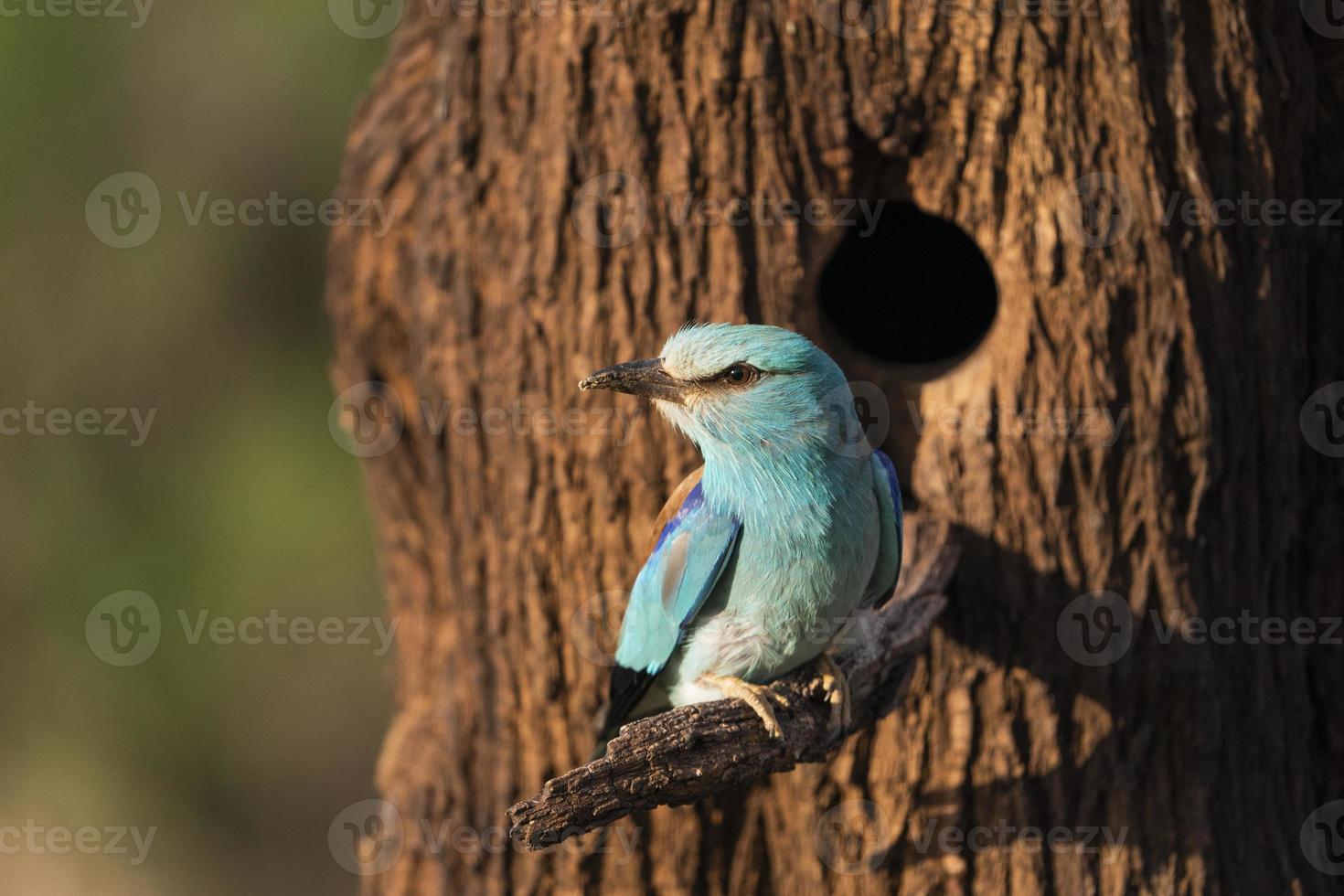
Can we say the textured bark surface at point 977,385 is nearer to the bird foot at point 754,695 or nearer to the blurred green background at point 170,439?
the bird foot at point 754,695

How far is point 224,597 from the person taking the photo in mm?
9094

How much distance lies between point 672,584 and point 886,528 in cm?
74

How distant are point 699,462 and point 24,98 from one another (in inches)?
249

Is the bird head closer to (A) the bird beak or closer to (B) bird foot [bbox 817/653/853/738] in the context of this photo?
(A) the bird beak

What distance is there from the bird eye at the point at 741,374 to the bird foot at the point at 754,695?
0.93 metres

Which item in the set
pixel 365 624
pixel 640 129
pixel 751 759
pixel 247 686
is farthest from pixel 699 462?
pixel 247 686

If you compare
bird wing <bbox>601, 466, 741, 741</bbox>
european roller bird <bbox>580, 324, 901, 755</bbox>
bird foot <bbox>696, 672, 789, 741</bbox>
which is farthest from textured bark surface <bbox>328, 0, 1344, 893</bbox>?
bird foot <bbox>696, 672, 789, 741</bbox>

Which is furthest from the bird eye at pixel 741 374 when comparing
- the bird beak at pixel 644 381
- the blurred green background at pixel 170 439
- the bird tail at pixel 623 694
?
the blurred green background at pixel 170 439

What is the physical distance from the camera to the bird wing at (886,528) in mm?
4137

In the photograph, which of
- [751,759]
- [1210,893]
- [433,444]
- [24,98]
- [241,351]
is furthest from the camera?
[241,351]

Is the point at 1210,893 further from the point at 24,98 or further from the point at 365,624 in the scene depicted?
the point at 24,98

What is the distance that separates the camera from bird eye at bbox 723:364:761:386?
375 cm

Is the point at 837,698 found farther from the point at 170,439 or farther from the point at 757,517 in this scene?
the point at 170,439

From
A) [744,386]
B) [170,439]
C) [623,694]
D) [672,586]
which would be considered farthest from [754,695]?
[170,439]
